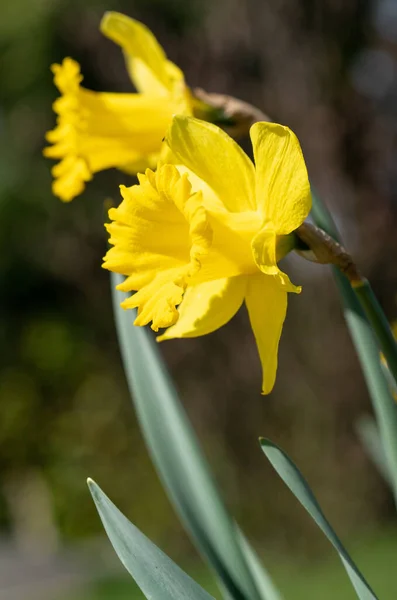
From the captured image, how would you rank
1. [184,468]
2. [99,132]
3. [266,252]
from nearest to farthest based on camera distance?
[266,252] < [184,468] < [99,132]

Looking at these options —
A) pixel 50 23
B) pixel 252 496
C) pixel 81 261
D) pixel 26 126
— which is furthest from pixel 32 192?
pixel 252 496

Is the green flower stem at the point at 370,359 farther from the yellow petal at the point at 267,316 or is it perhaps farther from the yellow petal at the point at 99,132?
the yellow petal at the point at 99,132

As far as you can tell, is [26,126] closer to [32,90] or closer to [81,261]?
[32,90]

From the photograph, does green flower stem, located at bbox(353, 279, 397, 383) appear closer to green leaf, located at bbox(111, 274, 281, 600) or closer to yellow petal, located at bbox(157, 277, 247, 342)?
yellow petal, located at bbox(157, 277, 247, 342)

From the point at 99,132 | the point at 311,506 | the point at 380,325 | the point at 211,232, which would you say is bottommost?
the point at 311,506

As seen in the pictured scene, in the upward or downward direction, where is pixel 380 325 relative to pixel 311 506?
upward

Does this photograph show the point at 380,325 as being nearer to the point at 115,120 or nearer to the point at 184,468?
the point at 184,468

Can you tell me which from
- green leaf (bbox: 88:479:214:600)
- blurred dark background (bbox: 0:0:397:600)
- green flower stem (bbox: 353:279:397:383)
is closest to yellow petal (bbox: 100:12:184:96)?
green flower stem (bbox: 353:279:397:383)

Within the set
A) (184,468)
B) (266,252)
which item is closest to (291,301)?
(184,468)
